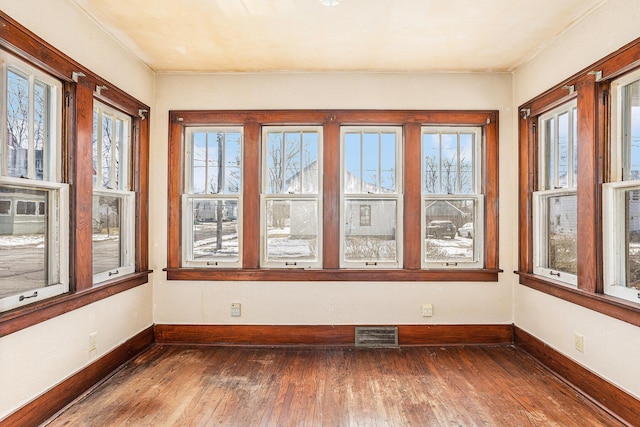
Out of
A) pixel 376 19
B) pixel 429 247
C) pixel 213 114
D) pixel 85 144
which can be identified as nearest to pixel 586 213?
Result: pixel 429 247

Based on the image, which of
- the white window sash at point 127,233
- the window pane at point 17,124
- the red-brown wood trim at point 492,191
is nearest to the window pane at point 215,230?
the white window sash at point 127,233

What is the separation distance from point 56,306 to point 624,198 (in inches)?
155

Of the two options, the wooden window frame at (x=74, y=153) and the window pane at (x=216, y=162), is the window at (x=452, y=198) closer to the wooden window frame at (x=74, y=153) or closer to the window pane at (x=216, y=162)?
the window pane at (x=216, y=162)

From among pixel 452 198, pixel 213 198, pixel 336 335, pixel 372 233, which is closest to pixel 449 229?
pixel 452 198

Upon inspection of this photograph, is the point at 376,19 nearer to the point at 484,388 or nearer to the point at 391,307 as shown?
the point at 391,307

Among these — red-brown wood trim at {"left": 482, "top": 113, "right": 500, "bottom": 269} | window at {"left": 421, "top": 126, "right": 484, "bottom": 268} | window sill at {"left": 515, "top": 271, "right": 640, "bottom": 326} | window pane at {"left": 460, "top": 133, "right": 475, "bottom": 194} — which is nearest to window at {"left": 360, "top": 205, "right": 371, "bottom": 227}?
window at {"left": 421, "top": 126, "right": 484, "bottom": 268}

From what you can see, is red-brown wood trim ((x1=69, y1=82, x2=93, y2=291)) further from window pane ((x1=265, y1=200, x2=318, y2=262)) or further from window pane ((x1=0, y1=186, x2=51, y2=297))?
window pane ((x1=265, y1=200, x2=318, y2=262))

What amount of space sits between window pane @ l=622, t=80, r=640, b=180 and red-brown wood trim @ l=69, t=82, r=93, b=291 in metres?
3.86

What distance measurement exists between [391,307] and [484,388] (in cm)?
113

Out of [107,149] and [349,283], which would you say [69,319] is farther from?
[349,283]

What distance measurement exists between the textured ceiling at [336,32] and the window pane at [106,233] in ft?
4.61

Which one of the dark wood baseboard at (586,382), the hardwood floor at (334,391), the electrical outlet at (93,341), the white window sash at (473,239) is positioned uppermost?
the white window sash at (473,239)

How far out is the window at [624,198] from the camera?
245 centimetres

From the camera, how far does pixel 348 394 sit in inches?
108
